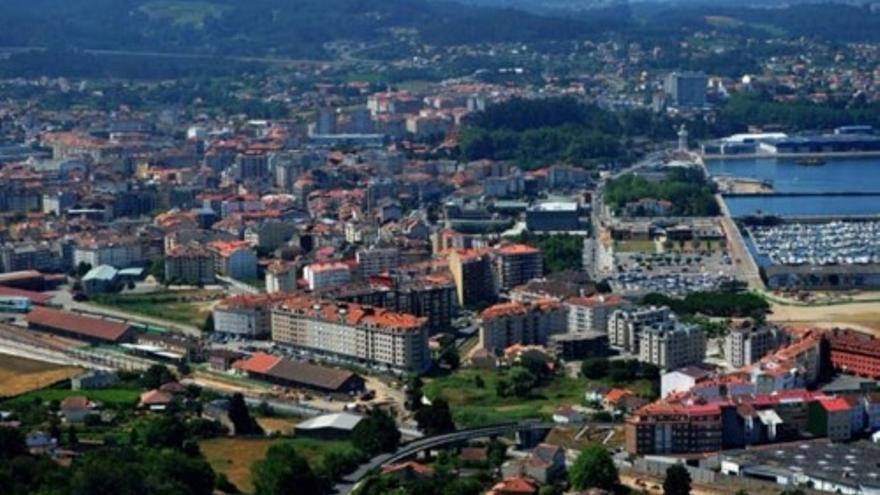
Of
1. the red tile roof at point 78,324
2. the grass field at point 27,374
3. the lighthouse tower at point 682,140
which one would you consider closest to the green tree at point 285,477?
the grass field at point 27,374

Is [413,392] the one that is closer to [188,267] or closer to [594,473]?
[594,473]

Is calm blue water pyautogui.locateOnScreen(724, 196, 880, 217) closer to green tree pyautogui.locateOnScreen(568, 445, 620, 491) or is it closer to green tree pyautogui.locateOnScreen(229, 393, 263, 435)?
green tree pyautogui.locateOnScreen(229, 393, 263, 435)

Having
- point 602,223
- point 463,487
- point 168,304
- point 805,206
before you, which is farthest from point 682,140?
point 463,487

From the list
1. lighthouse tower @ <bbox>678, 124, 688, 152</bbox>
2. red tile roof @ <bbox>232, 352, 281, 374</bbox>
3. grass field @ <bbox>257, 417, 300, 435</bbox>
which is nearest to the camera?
grass field @ <bbox>257, 417, 300, 435</bbox>

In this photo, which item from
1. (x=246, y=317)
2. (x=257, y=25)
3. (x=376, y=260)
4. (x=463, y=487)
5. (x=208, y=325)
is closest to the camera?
(x=463, y=487)

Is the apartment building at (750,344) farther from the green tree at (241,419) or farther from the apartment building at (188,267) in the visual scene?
the apartment building at (188,267)

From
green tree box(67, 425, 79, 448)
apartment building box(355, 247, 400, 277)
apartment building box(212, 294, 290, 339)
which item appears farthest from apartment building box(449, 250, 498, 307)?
green tree box(67, 425, 79, 448)

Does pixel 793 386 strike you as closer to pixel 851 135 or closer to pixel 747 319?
pixel 747 319
